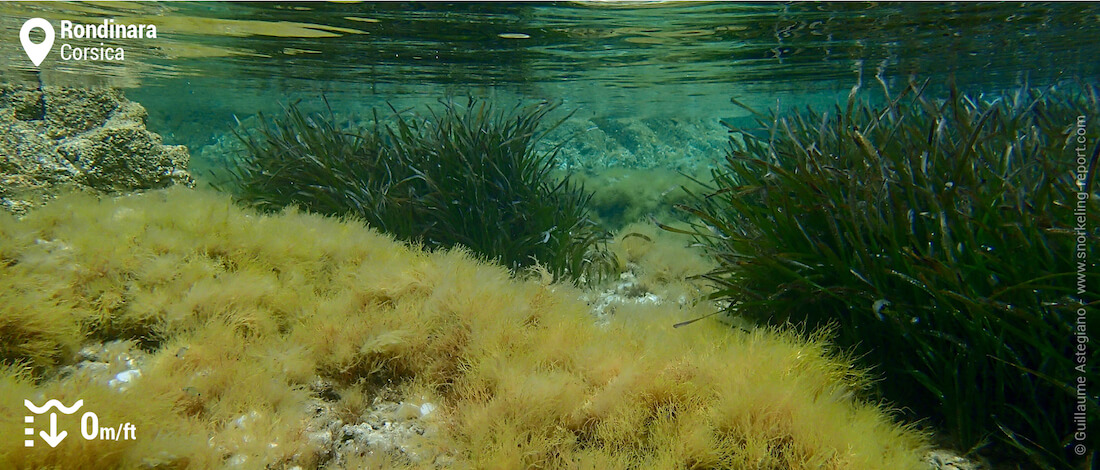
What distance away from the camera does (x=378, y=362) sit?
356cm

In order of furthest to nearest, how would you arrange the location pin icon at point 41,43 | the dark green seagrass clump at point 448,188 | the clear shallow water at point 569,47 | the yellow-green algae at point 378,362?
the location pin icon at point 41,43
the clear shallow water at point 569,47
the dark green seagrass clump at point 448,188
the yellow-green algae at point 378,362

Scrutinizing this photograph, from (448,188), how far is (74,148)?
191 inches

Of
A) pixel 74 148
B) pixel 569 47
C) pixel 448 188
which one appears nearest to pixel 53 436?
pixel 448 188

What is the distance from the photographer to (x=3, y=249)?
3961 mm

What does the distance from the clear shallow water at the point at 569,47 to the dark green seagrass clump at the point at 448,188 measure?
350 cm

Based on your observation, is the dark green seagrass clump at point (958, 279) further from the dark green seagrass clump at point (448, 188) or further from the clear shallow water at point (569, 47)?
the clear shallow water at point (569, 47)

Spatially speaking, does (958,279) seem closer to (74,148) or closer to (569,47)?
(74,148)

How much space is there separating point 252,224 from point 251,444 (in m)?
2.99

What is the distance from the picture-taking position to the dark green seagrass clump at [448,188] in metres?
7.06

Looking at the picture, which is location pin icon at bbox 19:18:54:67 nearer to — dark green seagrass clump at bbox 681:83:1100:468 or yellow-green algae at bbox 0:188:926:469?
yellow-green algae at bbox 0:188:926:469

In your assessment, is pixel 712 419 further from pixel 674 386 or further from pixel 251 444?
pixel 251 444

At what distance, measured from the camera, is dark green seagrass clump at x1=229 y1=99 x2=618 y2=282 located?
23.2 feet

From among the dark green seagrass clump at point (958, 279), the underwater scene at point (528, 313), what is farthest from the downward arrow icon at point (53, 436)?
the dark green seagrass clump at point (958, 279)

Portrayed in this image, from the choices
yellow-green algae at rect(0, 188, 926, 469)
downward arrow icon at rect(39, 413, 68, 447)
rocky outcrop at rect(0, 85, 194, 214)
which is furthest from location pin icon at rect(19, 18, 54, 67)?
downward arrow icon at rect(39, 413, 68, 447)
